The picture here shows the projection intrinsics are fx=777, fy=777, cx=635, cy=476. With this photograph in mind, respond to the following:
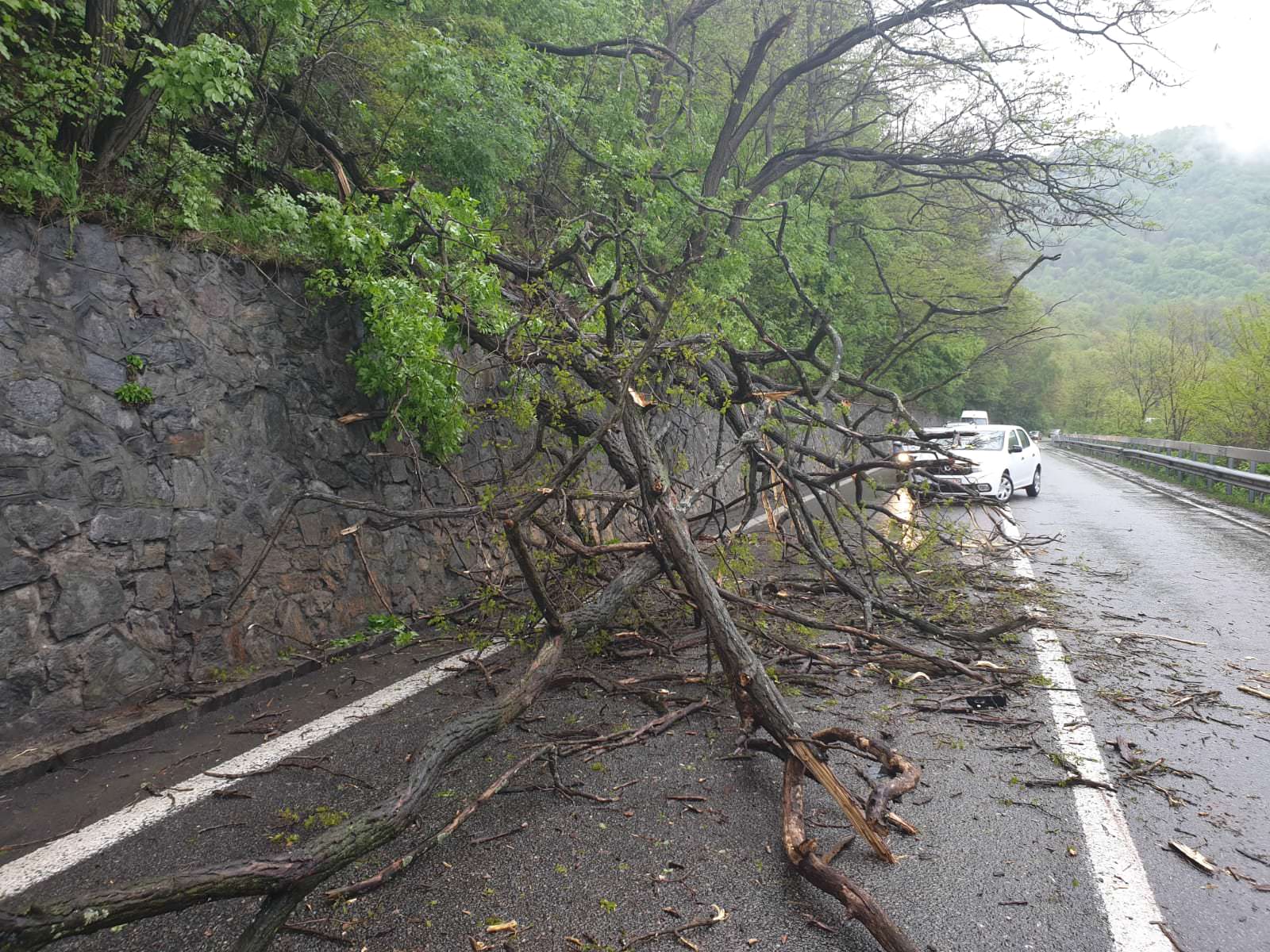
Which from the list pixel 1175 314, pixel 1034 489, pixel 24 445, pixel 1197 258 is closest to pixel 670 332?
pixel 24 445

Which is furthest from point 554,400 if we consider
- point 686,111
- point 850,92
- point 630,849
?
point 850,92

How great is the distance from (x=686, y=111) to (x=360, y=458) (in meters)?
11.1

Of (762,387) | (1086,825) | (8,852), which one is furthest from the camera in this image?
(762,387)

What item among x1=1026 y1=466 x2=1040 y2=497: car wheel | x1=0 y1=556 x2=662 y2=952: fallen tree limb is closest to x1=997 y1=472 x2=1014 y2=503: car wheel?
x1=1026 y1=466 x2=1040 y2=497: car wheel

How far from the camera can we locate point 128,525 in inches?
180

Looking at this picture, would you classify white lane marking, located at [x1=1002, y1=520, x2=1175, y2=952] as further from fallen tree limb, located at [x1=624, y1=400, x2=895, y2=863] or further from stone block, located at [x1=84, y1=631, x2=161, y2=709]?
stone block, located at [x1=84, y1=631, x2=161, y2=709]

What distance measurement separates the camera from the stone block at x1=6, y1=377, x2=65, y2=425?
4.12 metres

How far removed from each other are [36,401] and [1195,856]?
5.91m

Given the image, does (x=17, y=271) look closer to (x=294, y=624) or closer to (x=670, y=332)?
(x=294, y=624)

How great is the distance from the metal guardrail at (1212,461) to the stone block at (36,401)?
1803 cm

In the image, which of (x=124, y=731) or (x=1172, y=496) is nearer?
(x=124, y=731)

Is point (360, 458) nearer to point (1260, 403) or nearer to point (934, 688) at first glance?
point (934, 688)

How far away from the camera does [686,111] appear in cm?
1455

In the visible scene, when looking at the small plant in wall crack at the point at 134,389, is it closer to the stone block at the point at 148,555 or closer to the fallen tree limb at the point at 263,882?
the stone block at the point at 148,555
